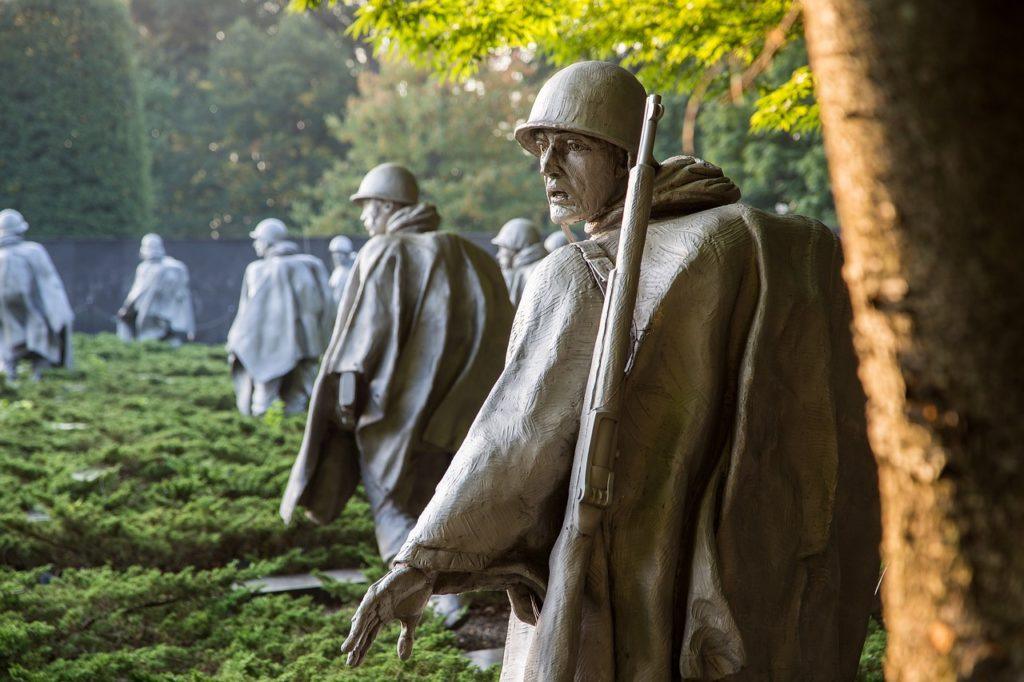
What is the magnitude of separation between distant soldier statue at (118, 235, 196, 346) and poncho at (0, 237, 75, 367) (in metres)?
7.46

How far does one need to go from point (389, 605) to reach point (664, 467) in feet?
2.24

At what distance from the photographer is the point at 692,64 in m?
10.0

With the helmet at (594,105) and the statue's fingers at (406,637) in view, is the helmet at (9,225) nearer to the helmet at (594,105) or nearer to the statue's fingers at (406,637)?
the helmet at (594,105)

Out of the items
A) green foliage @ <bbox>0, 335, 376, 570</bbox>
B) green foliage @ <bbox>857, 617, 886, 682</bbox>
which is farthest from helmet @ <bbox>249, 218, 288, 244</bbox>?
green foliage @ <bbox>857, 617, 886, 682</bbox>

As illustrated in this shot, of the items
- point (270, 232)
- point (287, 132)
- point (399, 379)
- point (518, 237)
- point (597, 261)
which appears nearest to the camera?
point (597, 261)

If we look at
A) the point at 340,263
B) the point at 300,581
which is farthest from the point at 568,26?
the point at 340,263

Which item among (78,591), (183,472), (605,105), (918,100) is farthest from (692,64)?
(918,100)

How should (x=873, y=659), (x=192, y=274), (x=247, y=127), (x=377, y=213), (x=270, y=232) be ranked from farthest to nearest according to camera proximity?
(x=247, y=127) < (x=192, y=274) < (x=270, y=232) < (x=377, y=213) < (x=873, y=659)

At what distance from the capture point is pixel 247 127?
128 feet

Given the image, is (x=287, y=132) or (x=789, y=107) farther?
(x=287, y=132)

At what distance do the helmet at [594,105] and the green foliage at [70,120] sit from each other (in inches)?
1279

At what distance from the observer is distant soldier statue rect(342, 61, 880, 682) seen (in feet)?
9.63

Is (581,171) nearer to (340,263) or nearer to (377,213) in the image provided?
(377,213)

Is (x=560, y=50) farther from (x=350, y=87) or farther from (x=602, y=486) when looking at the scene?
(x=350, y=87)
